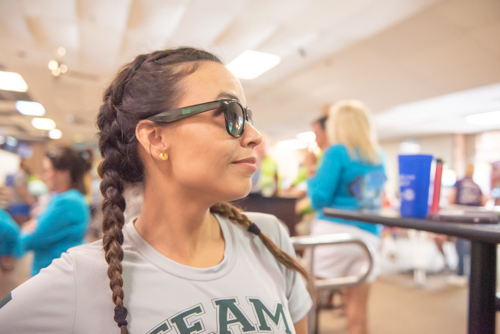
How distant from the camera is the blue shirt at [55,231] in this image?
1.61 m

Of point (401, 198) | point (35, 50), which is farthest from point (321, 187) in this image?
point (35, 50)

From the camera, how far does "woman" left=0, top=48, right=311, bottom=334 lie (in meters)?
0.63

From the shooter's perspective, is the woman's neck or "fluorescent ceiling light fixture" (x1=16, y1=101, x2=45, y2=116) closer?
the woman's neck

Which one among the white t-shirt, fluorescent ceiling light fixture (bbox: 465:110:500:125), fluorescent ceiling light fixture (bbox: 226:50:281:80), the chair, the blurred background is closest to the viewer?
the white t-shirt

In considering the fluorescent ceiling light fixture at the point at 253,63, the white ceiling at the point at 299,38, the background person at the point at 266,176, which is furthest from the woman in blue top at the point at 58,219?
the fluorescent ceiling light fixture at the point at 253,63

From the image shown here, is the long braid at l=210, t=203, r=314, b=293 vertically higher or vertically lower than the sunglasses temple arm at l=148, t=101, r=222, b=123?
lower

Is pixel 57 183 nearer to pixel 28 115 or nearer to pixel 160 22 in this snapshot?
pixel 160 22

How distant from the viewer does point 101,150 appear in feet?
2.86

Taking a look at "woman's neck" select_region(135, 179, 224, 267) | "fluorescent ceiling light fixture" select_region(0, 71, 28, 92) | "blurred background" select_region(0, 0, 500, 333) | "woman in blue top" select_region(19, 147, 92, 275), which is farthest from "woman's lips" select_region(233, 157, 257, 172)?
"fluorescent ceiling light fixture" select_region(0, 71, 28, 92)

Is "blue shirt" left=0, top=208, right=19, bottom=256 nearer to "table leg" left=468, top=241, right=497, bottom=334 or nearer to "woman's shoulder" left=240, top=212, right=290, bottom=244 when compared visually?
"woman's shoulder" left=240, top=212, right=290, bottom=244

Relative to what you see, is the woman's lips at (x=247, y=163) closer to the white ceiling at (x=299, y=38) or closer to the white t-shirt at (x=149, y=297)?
the white t-shirt at (x=149, y=297)

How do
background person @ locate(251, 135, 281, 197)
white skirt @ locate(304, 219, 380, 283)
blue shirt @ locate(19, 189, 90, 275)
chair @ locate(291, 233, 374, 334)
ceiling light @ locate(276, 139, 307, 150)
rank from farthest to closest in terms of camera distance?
ceiling light @ locate(276, 139, 307, 150) → background person @ locate(251, 135, 281, 197) → white skirt @ locate(304, 219, 380, 283) → blue shirt @ locate(19, 189, 90, 275) → chair @ locate(291, 233, 374, 334)

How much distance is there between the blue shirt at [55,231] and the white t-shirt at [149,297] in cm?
113

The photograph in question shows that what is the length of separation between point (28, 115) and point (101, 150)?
7.68 metres
